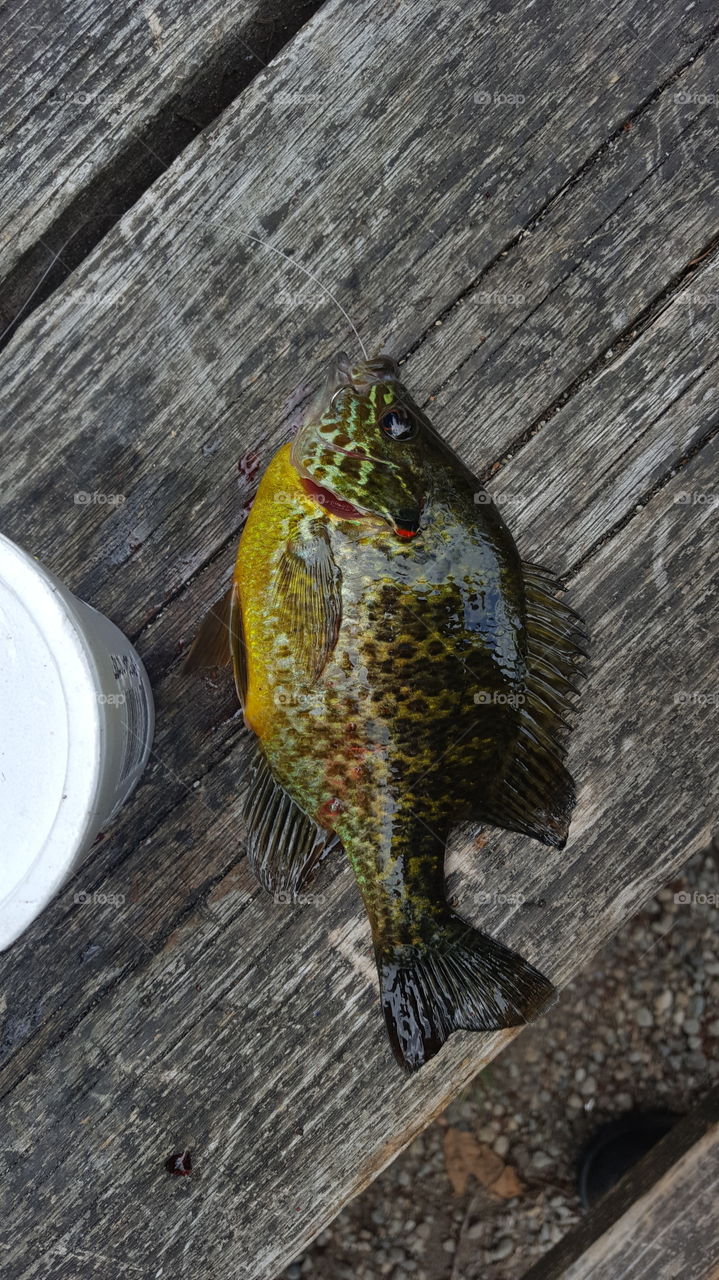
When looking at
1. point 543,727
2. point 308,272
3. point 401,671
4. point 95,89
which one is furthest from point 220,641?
point 95,89

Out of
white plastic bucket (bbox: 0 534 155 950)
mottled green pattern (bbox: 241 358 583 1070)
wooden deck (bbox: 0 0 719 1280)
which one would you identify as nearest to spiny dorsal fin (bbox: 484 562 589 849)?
mottled green pattern (bbox: 241 358 583 1070)

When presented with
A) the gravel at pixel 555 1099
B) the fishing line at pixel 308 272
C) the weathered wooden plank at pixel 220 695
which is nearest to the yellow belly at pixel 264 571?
the weathered wooden plank at pixel 220 695

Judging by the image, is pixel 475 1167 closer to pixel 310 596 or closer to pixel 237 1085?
pixel 237 1085

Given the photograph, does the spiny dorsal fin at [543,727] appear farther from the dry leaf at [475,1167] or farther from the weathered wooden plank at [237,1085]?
the dry leaf at [475,1167]

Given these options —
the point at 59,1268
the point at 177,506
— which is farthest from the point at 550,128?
the point at 59,1268

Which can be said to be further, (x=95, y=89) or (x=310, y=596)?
(x=95, y=89)

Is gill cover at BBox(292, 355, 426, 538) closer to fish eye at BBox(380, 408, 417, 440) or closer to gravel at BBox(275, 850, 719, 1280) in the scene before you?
fish eye at BBox(380, 408, 417, 440)
